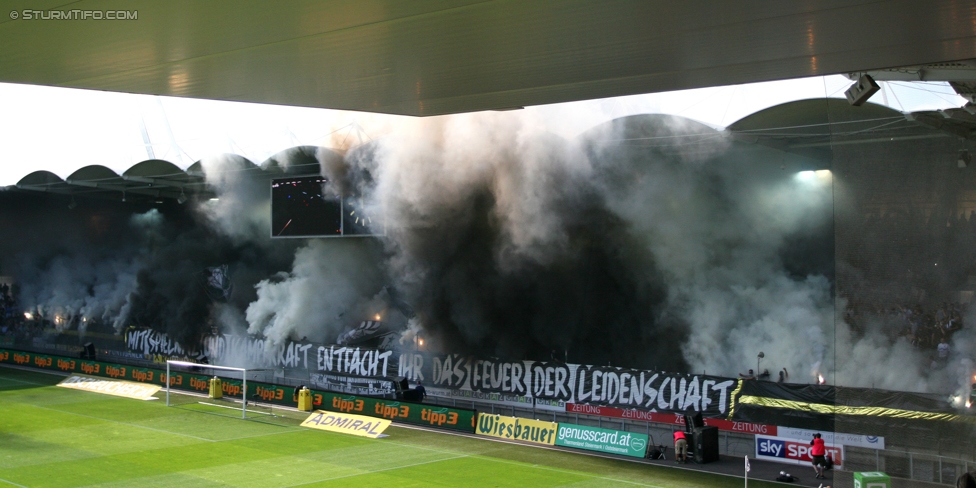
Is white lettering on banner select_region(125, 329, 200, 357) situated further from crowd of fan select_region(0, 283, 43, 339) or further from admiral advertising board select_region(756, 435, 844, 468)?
admiral advertising board select_region(756, 435, 844, 468)

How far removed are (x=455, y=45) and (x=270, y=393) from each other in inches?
908

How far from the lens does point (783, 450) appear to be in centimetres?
2005

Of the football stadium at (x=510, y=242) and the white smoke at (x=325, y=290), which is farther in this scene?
the white smoke at (x=325, y=290)

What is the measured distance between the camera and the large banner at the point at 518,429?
22.6 meters

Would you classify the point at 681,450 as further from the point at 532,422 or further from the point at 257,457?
the point at 257,457

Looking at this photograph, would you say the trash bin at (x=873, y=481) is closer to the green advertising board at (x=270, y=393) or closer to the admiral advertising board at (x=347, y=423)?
the green advertising board at (x=270, y=393)

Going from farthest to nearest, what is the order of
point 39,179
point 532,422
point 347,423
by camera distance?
point 39,179
point 347,423
point 532,422

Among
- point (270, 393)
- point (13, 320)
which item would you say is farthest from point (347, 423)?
point (13, 320)

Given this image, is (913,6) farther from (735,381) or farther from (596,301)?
(596,301)

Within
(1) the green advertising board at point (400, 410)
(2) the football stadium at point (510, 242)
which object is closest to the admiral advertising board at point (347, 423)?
(2) the football stadium at point (510, 242)

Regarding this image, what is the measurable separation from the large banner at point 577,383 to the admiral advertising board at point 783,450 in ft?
4.40

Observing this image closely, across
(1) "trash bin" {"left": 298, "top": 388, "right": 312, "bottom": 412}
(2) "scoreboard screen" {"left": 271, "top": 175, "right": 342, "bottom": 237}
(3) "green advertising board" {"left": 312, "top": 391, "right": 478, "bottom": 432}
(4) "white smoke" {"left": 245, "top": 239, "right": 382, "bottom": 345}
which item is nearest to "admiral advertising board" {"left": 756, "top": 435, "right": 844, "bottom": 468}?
(3) "green advertising board" {"left": 312, "top": 391, "right": 478, "bottom": 432}

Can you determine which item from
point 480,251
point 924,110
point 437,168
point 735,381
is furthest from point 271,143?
point 924,110

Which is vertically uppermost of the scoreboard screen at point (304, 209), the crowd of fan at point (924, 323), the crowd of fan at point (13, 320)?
the scoreboard screen at point (304, 209)
